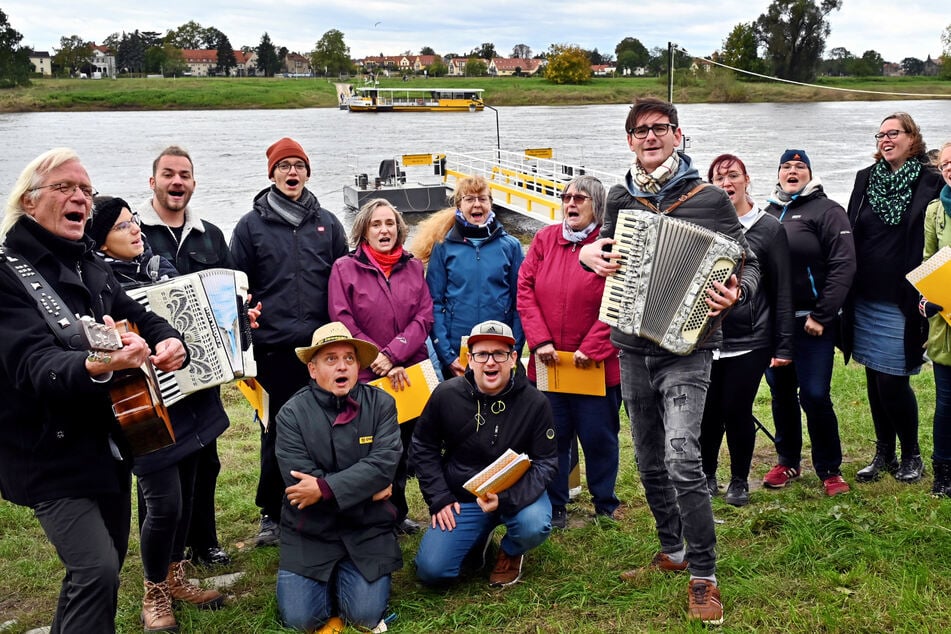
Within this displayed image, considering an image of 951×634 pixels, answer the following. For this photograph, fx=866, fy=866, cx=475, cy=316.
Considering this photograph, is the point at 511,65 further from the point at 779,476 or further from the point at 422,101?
the point at 779,476

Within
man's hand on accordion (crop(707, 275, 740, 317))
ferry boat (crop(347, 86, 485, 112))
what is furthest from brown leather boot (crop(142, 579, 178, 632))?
ferry boat (crop(347, 86, 485, 112))

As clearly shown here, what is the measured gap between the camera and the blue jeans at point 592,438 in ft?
17.2

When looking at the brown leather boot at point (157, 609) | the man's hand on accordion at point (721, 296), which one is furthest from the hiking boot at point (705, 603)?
the brown leather boot at point (157, 609)

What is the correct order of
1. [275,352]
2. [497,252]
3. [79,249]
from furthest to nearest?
[497,252] < [275,352] < [79,249]

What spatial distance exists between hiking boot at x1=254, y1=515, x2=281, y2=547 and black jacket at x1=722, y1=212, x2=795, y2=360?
116 inches

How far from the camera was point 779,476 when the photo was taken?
5793 mm

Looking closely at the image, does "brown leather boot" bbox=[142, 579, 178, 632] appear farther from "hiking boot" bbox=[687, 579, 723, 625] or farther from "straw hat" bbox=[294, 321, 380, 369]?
"hiking boot" bbox=[687, 579, 723, 625]

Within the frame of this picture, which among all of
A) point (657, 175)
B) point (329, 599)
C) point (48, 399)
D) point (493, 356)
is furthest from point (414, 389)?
point (48, 399)

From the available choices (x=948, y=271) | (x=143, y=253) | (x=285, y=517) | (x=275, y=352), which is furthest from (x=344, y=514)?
(x=948, y=271)

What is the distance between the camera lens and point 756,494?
5566mm

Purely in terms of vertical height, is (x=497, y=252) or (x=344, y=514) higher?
(x=497, y=252)

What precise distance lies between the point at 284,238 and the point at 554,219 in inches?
715

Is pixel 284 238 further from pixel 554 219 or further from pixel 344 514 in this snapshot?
pixel 554 219

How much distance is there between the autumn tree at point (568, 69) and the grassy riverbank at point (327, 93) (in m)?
1.62
